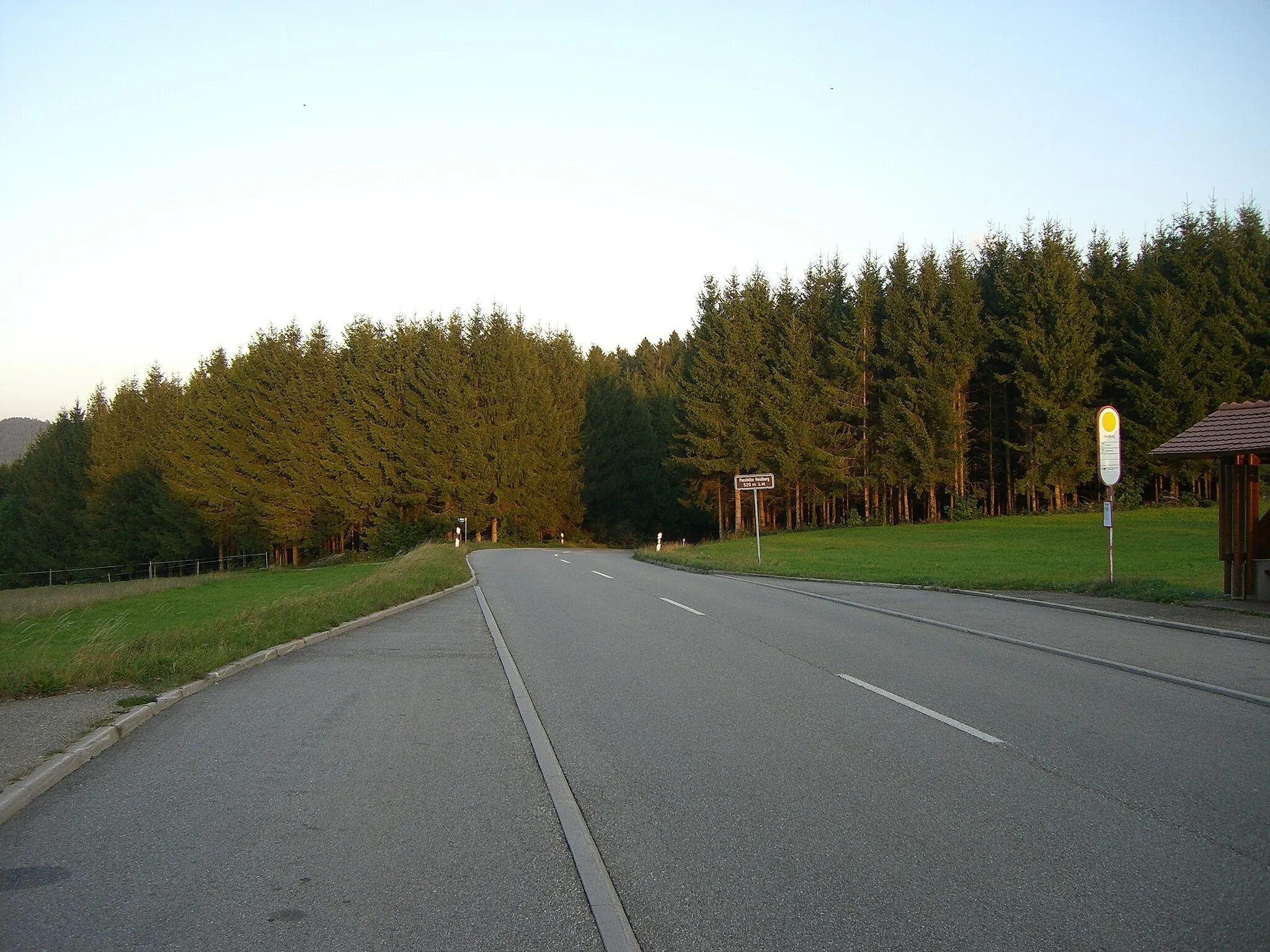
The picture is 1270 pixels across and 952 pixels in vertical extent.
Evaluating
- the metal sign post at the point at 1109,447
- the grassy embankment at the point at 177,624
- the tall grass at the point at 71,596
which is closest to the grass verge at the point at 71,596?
the tall grass at the point at 71,596

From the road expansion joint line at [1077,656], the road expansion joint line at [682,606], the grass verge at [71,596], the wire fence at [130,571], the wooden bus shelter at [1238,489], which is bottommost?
the wire fence at [130,571]

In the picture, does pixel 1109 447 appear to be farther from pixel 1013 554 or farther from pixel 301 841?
pixel 301 841

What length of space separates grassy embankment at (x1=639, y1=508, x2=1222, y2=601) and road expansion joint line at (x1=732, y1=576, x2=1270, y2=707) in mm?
4553

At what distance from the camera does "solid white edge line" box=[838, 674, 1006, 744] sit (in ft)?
21.9

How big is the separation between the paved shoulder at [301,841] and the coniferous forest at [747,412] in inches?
1901

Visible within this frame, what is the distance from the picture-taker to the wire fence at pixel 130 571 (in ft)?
216

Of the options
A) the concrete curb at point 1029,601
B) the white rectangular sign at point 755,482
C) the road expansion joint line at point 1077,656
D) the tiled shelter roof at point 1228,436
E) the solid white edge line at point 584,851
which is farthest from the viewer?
the white rectangular sign at point 755,482

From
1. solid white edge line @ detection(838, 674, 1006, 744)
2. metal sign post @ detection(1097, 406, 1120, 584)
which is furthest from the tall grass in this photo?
metal sign post @ detection(1097, 406, 1120, 584)

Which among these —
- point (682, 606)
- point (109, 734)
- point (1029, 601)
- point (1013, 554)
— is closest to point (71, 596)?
point (682, 606)

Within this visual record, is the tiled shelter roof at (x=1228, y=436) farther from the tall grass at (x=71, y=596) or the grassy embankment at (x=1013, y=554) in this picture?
the tall grass at (x=71, y=596)

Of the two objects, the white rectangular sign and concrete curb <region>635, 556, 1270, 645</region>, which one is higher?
the white rectangular sign

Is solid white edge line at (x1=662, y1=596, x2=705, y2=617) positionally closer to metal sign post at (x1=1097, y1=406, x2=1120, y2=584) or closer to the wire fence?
metal sign post at (x1=1097, y1=406, x2=1120, y2=584)

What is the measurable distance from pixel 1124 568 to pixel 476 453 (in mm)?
42270

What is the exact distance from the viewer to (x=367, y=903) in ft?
13.2
